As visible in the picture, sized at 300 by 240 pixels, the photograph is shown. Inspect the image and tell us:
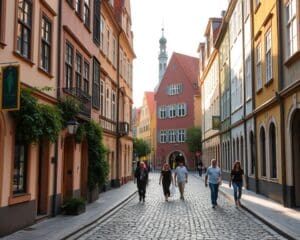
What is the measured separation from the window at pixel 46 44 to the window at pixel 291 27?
8.01 m

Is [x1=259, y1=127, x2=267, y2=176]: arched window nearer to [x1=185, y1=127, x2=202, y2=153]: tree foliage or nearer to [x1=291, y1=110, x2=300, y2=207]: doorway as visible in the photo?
[x1=291, y1=110, x2=300, y2=207]: doorway

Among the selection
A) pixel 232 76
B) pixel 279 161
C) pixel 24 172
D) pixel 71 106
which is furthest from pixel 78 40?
pixel 232 76

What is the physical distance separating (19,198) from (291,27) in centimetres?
1099

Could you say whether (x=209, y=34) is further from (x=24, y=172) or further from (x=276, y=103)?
(x=24, y=172)

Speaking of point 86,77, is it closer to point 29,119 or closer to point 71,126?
point 71,126

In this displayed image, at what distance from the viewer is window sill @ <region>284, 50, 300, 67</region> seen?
644 inches

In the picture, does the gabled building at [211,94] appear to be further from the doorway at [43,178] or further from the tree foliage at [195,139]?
the doorway at [43,178]

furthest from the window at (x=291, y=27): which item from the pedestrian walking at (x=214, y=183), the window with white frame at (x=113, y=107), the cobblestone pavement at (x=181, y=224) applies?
the window with white frame at (x=113, y=107)

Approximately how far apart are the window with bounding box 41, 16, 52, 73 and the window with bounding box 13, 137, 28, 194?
286cm

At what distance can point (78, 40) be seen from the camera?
1864 centimetres

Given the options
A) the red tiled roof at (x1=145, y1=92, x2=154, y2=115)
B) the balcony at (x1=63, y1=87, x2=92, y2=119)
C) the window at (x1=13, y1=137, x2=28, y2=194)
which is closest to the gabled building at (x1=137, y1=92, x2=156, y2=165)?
the red tiled roof at (x1=145, y1=92, x2=154, y2=115)

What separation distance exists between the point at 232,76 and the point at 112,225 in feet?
72.1

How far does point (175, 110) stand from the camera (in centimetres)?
8112

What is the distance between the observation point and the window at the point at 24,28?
1238 centimetres
